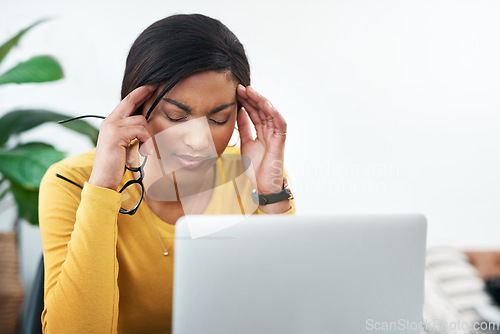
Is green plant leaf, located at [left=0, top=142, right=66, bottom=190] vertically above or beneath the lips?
beneath

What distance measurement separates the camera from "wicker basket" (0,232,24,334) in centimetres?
195

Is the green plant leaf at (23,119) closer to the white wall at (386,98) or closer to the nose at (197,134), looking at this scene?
the white wall at (386,98)

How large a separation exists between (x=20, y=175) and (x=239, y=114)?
3.15 ft

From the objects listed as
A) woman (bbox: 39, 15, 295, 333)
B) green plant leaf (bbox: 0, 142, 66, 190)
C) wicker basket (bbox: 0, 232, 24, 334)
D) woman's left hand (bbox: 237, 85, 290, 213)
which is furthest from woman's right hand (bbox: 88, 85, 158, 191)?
wicker basket (bbox: 0, 232, 24, 334)

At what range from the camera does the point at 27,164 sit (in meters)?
1.77

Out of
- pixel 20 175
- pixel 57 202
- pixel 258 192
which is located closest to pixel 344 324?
pixel 258 192

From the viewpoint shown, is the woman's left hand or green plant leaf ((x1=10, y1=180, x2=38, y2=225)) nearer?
the woman's left hand

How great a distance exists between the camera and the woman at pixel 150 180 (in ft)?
3.01

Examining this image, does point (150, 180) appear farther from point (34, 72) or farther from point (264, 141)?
point (34, 72)

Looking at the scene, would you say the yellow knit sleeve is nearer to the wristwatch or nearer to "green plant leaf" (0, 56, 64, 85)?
the wristwatch

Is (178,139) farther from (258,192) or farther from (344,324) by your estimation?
(344,324)

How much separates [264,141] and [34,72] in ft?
3.75

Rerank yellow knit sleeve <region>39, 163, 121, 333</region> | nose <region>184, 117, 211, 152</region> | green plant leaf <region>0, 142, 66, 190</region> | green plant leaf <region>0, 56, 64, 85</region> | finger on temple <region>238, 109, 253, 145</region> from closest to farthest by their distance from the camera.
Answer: yellow knit sleeve <region>39, 163, 121, 333</region> < nose <region>184, 117, 211, 152</region> < finger on temple <region>238, 109, 253, 145</region> < green plant leaf <region>0, 142, 66, 190</region> < green plant leaf <region>0, 56, 64, 85</region>

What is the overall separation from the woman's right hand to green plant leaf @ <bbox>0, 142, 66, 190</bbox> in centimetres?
84
